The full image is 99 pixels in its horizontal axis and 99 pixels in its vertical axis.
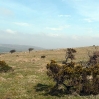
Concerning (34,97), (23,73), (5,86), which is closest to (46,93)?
(34,97)

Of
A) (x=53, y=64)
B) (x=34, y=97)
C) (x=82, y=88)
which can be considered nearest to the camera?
(x=34, y=97)

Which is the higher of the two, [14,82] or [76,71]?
[76,71]

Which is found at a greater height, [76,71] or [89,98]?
[76,71]

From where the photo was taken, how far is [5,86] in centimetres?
2916

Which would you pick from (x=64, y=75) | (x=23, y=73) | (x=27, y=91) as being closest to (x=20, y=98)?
(x=27, y=91)

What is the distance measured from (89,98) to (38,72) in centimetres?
1947

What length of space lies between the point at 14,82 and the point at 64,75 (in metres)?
9.04

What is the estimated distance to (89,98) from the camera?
72.4ft

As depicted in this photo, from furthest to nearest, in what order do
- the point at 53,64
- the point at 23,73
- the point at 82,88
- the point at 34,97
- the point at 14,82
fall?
the point at 23,73
the point at 14,82
the point at 53,64
the point at 82,88
the point at 34,97

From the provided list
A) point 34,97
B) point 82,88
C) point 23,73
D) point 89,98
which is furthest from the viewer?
point 23,73

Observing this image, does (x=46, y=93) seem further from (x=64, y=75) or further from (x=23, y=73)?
(x=23, y=73)

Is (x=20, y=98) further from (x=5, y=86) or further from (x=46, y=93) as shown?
(x=5, y=86)

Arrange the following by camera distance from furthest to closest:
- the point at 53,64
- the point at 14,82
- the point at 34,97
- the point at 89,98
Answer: the point at 14,82 → the point at 53,64 → the point at 34,97 → the point at 89,98

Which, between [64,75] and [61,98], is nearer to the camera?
[61,98]
